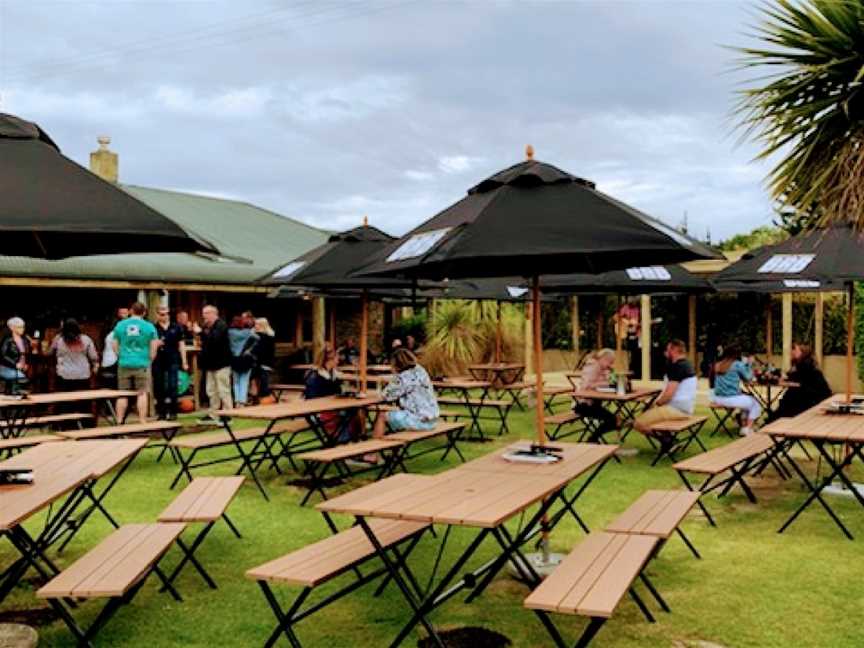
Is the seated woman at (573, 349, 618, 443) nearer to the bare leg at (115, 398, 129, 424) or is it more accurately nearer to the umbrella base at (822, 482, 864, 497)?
the umbrella base at (822, 482, 864, 497)

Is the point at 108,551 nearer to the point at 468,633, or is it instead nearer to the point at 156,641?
the point at 156,641

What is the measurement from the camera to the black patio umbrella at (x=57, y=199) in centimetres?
324

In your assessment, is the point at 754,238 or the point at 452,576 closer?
the point at 452,576

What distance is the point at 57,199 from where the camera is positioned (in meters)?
3.38

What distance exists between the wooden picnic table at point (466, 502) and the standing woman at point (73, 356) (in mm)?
7385

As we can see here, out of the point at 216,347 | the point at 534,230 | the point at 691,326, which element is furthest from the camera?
the point at 691,326

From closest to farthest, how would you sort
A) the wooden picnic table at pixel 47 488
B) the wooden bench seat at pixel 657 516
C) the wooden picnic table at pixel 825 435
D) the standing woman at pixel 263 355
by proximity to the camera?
the wooden picnic table at pixel 47 488, the wooden bench seat at pixel 657 516, the wooden picnic table at pixel 825 435, the standing woman at pixel 263 355

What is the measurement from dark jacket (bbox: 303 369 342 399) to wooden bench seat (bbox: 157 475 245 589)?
10.7ft

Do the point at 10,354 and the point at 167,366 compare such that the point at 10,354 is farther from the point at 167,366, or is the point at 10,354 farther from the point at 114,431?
the point at 114,431

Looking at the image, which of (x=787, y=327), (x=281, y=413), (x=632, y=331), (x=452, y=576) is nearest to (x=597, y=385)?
(x=281, y=413)

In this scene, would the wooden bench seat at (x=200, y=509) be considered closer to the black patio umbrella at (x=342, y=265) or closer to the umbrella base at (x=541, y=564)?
the umbrella base at (x=541, y=564)

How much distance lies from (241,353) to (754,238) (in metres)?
13.8

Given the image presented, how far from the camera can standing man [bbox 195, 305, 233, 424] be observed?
39.0ft

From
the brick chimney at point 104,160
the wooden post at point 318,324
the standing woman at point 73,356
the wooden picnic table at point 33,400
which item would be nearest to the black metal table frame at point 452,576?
the wooden picnic table at point 33,400
